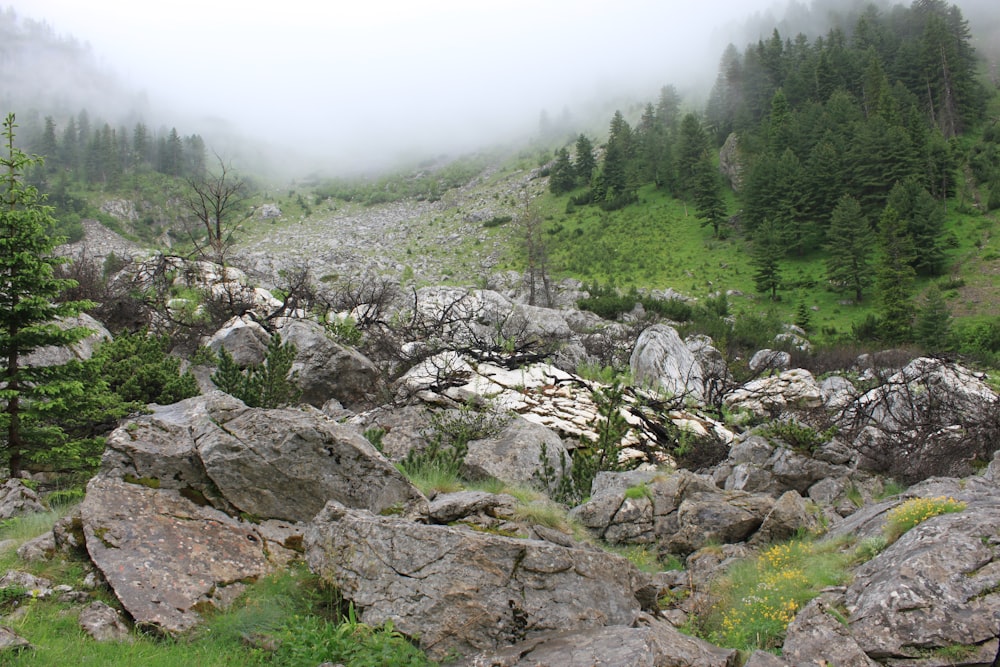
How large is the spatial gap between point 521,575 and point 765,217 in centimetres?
5205

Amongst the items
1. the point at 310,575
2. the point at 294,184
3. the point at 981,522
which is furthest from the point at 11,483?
the point at 294,184

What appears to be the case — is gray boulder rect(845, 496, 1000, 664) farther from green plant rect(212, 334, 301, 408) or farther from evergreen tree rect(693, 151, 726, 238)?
evergreen tree rect(693, 151, 726, 238)

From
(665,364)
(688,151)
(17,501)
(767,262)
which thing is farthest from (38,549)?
(688,151)

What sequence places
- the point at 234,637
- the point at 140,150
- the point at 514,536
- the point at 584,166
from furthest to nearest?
the point at 140,150 → the point at 584,166 → the point at 514,536 → the point at 234,637

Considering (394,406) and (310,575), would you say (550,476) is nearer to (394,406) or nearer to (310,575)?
(394,406)

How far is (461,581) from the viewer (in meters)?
4.63

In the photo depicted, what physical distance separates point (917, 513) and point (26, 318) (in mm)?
11382

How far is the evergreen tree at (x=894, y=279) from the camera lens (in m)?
31.6

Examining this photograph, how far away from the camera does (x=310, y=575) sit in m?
5.17

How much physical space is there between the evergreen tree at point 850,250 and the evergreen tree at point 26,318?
147 ft

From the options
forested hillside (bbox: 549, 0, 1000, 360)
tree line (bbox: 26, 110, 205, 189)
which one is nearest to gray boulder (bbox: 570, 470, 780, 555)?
forested hillside (bbox: 549, 0, 1000, 360)

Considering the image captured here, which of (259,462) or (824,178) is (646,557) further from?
(824,178)

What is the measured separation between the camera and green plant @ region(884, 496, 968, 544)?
5.59m

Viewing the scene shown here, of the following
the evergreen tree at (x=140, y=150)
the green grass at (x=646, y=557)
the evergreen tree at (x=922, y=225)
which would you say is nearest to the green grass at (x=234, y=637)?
the green grass at (x=646, y=557)
